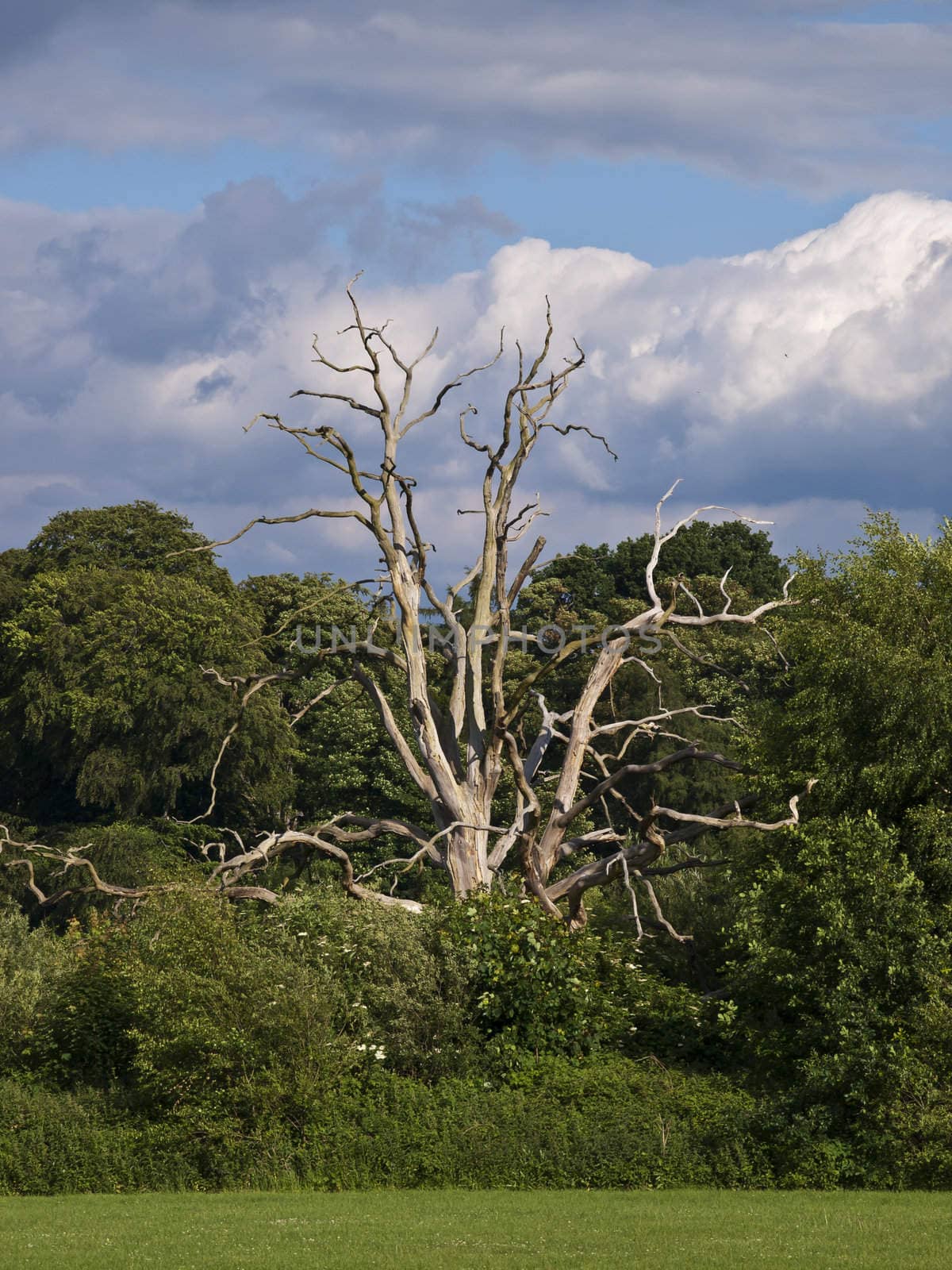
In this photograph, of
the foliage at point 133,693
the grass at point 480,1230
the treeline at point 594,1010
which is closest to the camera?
the grass at point 480,1230

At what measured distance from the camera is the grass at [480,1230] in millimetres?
13086

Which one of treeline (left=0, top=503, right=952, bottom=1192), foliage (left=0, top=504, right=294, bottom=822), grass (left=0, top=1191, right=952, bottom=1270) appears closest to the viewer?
grass (left=0, top=1191, right=952, bottom=1270)

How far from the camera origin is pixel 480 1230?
14.5 meters

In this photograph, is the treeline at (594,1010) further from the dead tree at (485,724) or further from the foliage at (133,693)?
the foliage at (133,693)

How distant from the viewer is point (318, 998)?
61.7ft

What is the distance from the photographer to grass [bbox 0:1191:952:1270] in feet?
42.9

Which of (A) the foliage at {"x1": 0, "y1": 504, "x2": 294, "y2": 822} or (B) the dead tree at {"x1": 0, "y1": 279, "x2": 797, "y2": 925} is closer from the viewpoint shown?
(B) the dead tree at {"x1": 0, "y1": 279, "x2": 797, "y2": 925}

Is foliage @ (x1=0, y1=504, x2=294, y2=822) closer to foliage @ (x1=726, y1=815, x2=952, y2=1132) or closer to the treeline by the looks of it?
the treeline

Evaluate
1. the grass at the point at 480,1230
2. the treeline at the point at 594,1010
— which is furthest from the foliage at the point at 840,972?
the grass at the point at 480,1230

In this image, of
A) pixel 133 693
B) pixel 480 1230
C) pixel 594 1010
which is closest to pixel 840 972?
pixel 594 1010

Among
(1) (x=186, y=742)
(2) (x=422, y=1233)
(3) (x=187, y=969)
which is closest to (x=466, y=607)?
(1) (x=186, y=742)

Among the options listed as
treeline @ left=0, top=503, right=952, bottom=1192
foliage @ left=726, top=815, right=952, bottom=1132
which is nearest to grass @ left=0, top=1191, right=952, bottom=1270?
treeline @ left=0, top=503, right=952, bottom=1192

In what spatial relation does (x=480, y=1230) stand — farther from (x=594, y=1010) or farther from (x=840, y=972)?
(x=594, y=1010)

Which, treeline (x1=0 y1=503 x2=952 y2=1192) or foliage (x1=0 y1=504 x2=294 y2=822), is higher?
foliage (x1=0 y1=504 x2=294 y2=822)
